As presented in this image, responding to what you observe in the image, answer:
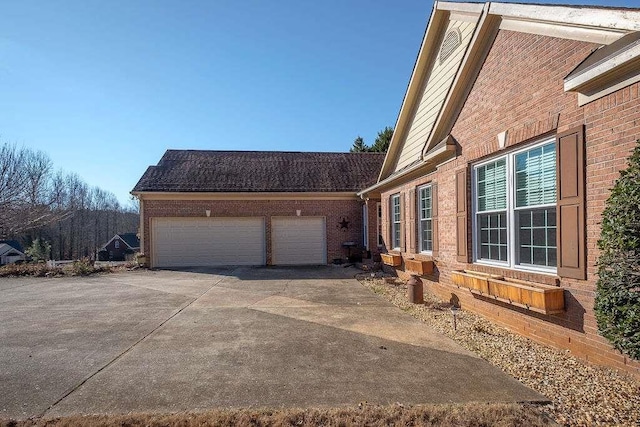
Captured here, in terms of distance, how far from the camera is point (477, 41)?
6785 millimetres

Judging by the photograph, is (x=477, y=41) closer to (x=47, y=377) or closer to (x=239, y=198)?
(x=47, y=377)

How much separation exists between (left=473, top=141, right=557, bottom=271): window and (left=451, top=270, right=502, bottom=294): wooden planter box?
0.33 metres

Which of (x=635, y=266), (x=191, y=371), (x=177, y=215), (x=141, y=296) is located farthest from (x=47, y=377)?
(x=177, y=215)

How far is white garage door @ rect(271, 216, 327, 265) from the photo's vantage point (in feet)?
53.7

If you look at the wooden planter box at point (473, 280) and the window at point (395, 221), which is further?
the window at point (395, 221)

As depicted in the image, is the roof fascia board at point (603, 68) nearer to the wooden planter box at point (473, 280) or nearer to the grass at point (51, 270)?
the wooden planter box at point (473, 280)

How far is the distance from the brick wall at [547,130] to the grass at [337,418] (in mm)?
1708

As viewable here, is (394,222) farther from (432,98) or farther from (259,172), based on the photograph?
(259,172)

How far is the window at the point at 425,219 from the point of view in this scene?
9242mm

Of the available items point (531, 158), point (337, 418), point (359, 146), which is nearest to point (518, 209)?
point (531, 158)

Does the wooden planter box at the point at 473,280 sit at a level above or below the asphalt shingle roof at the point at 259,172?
below

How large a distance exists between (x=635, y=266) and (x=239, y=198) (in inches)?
567

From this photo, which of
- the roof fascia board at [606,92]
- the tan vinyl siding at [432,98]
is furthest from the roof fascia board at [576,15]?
the tan vinyl siding at [432,98]

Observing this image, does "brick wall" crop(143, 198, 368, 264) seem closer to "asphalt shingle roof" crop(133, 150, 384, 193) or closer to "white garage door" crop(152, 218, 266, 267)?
"white garage door" crop(152, 218, 266, 267)
